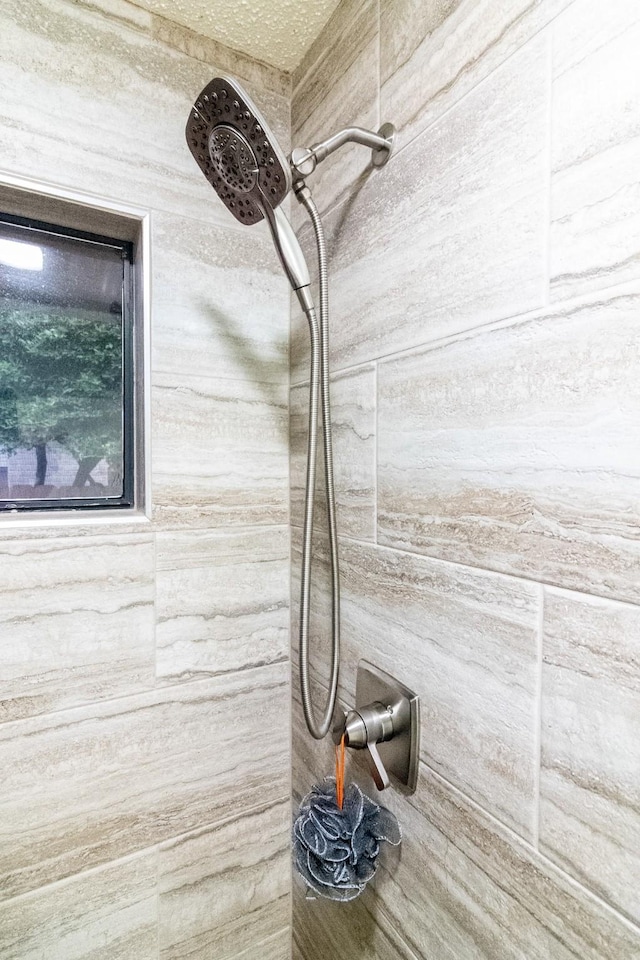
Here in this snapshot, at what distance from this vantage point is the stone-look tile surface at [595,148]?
1.47 feet

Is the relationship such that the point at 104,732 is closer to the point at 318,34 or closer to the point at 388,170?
the point at 388,170

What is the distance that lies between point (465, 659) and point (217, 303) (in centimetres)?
77

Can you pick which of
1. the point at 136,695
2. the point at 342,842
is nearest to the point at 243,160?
the point at 136,695

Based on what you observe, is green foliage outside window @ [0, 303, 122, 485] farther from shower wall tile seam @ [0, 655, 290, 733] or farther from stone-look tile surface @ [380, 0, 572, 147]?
stone-look tile surface @ [380, 0, 572, 147]

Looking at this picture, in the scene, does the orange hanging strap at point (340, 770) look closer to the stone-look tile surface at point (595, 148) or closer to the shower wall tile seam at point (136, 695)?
the shower wall tile seam at point (136, 695)

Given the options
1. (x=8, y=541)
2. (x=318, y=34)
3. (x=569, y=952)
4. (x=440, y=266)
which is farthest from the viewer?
(x=318, y=34)

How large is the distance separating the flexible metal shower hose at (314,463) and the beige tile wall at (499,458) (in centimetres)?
3

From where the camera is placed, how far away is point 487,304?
59 centimetres

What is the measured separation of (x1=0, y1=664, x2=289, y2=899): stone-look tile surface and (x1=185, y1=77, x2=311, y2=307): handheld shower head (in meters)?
0.77

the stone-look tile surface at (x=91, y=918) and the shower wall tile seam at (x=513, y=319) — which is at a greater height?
the shower wall tile seam at (x=513, y=319)

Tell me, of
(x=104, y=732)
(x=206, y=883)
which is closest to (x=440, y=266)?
(x=104, y=732)

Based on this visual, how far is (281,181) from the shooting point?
692mm

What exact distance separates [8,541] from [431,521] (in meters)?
0.67

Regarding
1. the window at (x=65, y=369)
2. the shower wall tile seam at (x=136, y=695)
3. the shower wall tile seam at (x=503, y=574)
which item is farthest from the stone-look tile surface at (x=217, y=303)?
the shower wall tile seam at (x=136, y=695)
